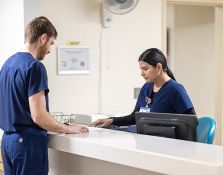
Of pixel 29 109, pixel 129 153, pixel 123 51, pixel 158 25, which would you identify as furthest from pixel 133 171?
pixel 158 25

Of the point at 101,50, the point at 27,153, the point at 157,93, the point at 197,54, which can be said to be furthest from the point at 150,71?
the point at 197,54

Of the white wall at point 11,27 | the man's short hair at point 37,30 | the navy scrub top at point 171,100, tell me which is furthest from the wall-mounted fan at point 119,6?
the man's short hair at point 37,30

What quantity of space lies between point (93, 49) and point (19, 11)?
2.46 feet

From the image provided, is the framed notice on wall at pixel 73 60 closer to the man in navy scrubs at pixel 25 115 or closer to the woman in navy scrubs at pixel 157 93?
the woman in navy scrubs at pixel 157 93

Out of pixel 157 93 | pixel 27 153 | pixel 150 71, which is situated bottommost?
pixel 27 153

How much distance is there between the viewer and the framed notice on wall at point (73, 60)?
3738 mm

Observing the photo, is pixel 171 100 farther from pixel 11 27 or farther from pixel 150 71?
pixel 11 27

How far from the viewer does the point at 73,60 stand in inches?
150

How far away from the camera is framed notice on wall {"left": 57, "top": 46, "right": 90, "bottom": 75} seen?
3738 mm

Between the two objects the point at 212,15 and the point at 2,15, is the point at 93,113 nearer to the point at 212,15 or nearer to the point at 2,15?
the point at 2,15

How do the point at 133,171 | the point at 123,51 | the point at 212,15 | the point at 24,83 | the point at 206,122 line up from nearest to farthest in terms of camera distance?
the point at 133,171 < the point at 24,83 < the point at 206,122 < the point at 123,51 < the point at 212,15

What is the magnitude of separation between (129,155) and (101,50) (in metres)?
2.32

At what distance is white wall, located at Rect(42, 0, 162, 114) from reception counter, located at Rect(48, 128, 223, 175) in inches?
58.2

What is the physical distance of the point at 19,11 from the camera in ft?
11.4
